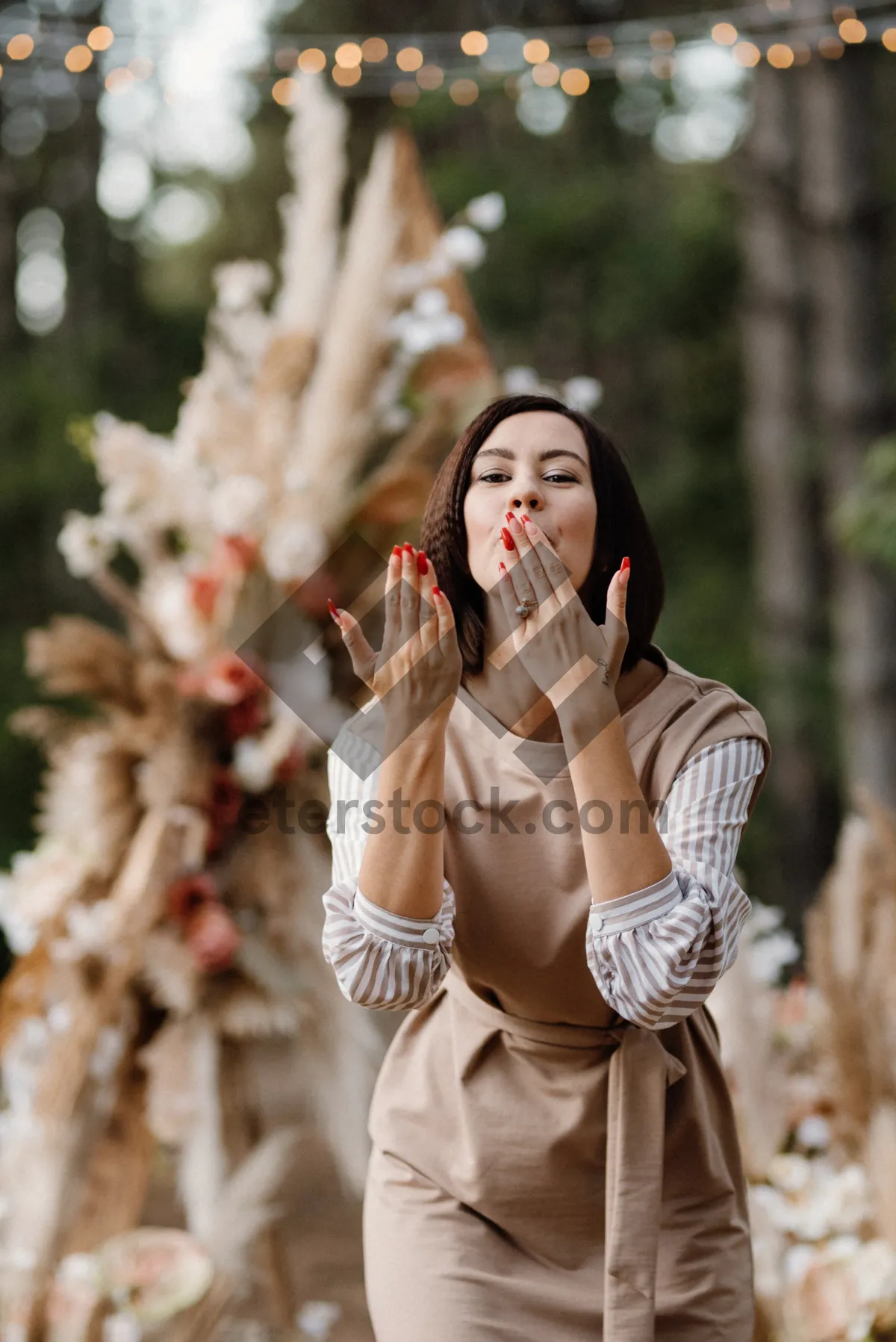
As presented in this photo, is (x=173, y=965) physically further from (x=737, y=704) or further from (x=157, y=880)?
(x=737, y=704)

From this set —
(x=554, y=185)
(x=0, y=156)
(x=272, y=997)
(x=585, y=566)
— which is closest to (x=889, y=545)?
(x=272, y=997)

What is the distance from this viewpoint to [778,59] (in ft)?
9.20

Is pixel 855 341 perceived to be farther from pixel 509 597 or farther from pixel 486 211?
pixel 509 597

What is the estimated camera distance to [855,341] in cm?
433

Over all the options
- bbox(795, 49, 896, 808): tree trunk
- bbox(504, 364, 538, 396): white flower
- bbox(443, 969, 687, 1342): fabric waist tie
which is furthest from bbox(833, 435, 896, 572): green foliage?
bbox(443, 969, 687, 1342): fabric waist tie

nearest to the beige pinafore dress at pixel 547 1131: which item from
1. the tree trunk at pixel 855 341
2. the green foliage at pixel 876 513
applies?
the green foliage at pixel 876 513

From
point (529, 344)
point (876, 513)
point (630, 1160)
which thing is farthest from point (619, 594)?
point (529, 344)

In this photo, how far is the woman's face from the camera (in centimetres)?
127

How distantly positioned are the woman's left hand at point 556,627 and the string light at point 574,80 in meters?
2.03

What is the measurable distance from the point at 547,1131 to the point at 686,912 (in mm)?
322

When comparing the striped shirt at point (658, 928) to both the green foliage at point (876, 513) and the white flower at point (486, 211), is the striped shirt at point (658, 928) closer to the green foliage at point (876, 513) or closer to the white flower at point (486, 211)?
the white flower at point (486, 211)

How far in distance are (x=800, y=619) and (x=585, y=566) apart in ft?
15.0

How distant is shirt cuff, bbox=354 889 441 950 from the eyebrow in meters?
0.46

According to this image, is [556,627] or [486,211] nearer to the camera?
[556,627]
